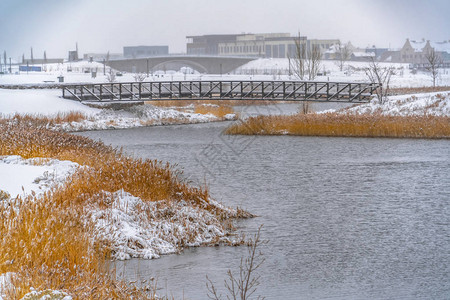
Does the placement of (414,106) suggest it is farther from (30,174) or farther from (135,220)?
(135,220)

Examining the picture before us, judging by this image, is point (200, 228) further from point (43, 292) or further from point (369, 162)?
point (369, 162)

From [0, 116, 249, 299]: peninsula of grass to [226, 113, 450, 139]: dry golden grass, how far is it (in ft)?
71.4

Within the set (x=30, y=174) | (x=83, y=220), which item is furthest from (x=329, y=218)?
(x=30, y=174)

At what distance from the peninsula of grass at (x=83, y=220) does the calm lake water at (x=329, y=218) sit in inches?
33.1

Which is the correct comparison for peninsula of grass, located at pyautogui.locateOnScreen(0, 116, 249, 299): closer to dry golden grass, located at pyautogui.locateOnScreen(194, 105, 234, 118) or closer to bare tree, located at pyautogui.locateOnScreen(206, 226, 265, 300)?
bare tree, located at pyautogui.locateOnScreen(206, 226, 265, 300)

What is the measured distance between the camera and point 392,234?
715 inches

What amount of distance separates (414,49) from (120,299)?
19712 cm

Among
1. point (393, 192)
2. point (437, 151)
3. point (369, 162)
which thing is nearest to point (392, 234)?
point (393, 192)

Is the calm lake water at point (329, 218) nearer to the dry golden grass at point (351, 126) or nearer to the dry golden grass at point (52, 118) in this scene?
the dry golden grass at point (351, 126)

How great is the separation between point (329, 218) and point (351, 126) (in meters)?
24.4

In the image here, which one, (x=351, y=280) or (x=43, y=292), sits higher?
A: (x=43, y=292)

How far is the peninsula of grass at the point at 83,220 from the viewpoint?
10.5 metres

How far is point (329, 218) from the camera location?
20.2 meters

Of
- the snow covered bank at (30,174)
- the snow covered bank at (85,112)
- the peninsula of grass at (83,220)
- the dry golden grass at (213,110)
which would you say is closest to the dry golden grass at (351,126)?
the snow covered bank at (85,112)
